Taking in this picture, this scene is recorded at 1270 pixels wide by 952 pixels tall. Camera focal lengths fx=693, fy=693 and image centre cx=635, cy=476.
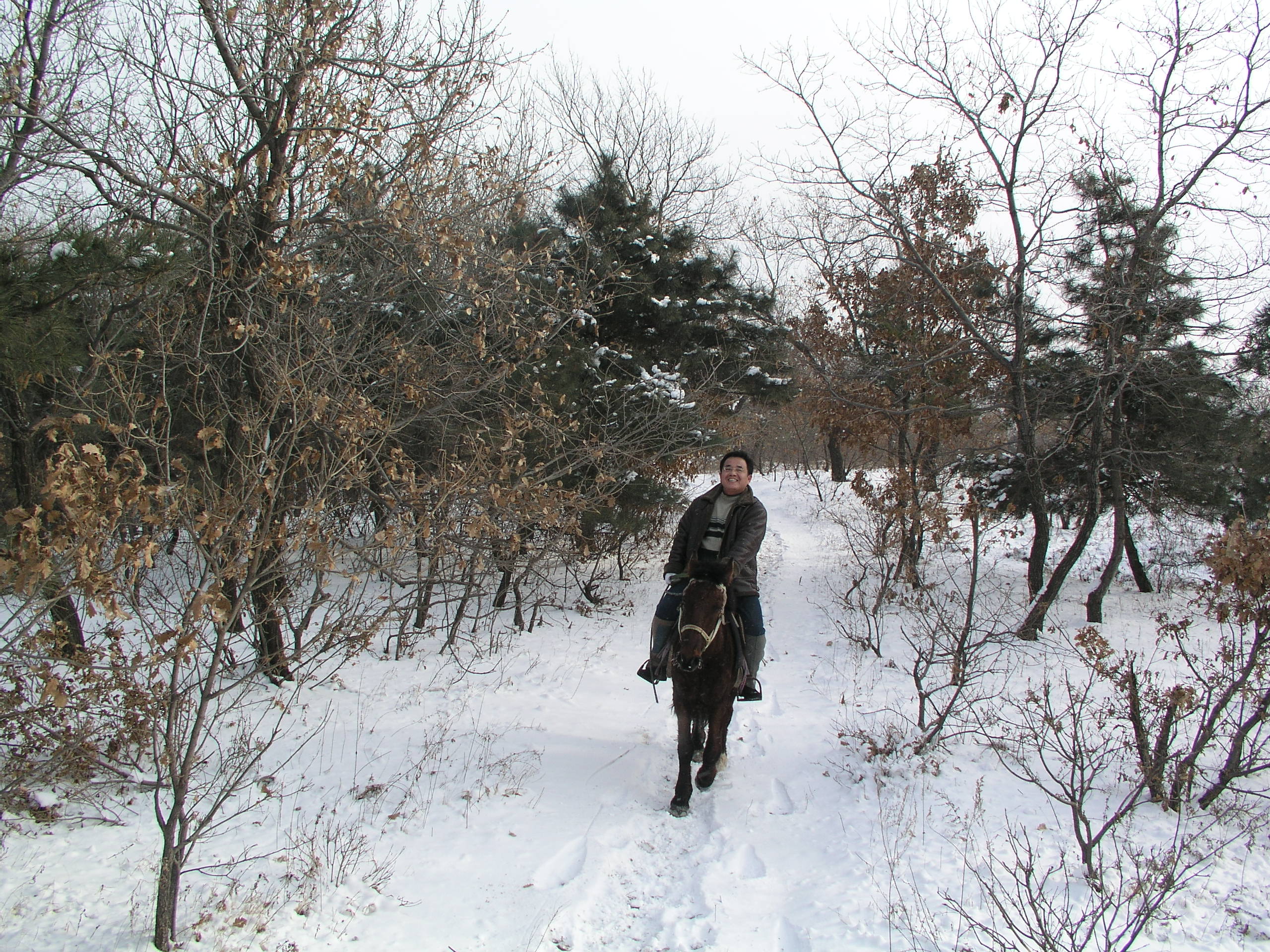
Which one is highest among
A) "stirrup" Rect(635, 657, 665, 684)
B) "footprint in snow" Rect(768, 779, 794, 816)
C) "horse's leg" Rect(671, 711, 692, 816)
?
"stirrup" Rect(635, 657, 665, 684)

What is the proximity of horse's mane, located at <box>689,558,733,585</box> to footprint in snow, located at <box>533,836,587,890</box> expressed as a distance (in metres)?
1.89

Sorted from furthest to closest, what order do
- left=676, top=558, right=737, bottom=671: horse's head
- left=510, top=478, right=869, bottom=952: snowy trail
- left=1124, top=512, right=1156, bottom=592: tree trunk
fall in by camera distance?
left=1124, top=512, right=1156, bottom=592: tree trunk < left=676, top=558, right=737, bottom=671: horse's head < left=510, top=478, right=869, bottom=952: snowy trail

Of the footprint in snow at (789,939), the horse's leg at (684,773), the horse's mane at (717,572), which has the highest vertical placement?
the horse's mane at (717,572)

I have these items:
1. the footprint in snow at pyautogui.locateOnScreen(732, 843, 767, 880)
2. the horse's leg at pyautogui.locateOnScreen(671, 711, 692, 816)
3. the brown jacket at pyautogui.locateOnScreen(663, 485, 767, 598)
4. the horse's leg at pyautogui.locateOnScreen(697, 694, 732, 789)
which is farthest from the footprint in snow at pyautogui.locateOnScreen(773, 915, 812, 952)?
the brown jacket at pyautogui.locateOnScreen(663, 485, 767, 598)

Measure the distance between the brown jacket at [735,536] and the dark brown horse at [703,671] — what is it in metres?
0.30

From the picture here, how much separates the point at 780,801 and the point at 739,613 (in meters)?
1.41

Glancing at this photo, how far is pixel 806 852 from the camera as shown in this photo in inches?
179

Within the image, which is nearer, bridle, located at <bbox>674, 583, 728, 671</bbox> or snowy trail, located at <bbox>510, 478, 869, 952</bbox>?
snowy trail, located at <bbox>510, 478, 869, 952</bbox>

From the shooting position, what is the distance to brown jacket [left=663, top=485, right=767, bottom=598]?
522 cm

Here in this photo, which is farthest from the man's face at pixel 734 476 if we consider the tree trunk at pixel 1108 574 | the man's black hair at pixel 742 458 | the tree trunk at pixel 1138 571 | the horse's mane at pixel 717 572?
the tree trunk at pixel 1138 571

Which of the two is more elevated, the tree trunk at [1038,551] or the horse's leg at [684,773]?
the tree trunk at [1038,551]

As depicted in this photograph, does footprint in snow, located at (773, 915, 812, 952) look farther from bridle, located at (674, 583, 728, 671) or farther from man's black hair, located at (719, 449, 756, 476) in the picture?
man's black hair, located at (719, 449, 756, 476)

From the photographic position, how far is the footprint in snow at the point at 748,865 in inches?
167

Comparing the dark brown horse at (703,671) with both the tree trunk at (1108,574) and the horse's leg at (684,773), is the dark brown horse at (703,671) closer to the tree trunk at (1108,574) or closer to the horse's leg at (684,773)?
the horse's leg at (684,773)
